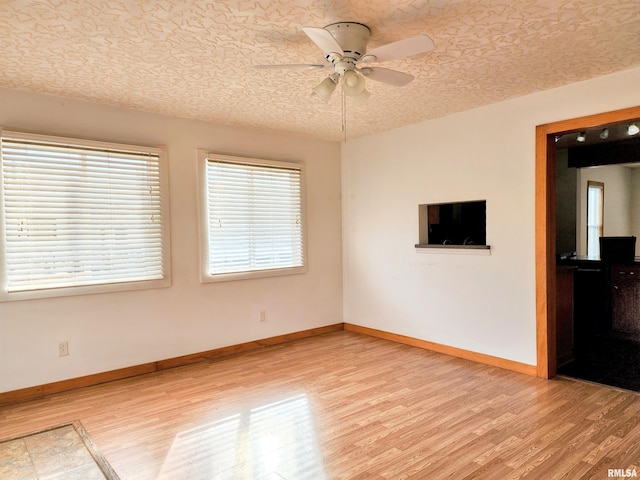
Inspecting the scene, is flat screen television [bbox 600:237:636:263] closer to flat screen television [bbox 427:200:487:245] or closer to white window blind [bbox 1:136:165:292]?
flat screen television [bbox 427:200:487:245]

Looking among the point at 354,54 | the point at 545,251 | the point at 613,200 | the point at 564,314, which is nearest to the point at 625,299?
the point at 564,314

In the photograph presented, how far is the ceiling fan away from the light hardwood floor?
2231 mm

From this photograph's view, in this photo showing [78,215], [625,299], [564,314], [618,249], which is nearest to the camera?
[78,215]

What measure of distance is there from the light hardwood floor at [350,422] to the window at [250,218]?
1.16m

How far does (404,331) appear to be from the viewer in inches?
191

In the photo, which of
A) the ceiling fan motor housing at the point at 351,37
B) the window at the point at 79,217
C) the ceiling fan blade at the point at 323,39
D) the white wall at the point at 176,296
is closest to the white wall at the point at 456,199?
the white wall at the point at 176,296

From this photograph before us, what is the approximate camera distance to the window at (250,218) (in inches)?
173

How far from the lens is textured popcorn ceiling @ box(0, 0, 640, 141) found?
7.10 feet

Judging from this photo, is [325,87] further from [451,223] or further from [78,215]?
[451,223]

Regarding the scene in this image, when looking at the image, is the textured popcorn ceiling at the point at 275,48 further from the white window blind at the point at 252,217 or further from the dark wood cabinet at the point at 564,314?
the dark wood cabinet at the point at 564,314

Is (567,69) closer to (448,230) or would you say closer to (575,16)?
(575,16)

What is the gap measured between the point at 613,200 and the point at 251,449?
23.5 ft

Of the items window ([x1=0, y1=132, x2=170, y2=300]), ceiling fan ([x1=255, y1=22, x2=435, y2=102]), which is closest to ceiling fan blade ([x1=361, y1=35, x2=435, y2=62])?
ceiling fan ([x1=255, y1=22, x2=435, y2=102])

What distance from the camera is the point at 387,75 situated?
2568mm
